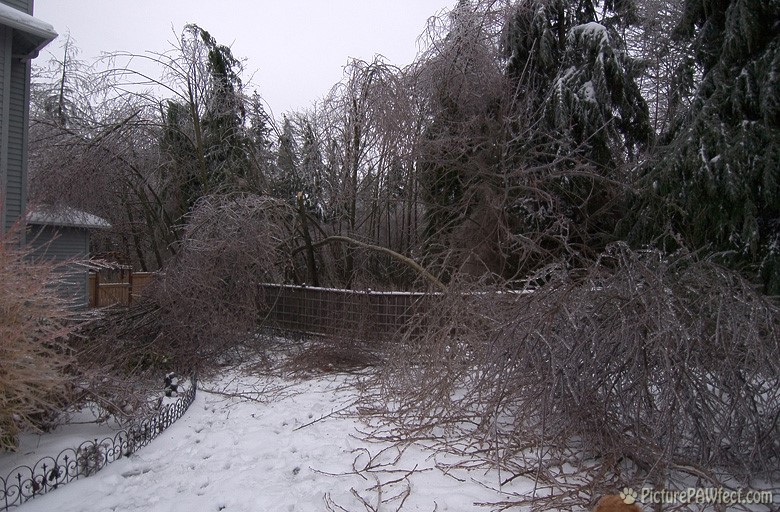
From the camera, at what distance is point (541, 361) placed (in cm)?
425

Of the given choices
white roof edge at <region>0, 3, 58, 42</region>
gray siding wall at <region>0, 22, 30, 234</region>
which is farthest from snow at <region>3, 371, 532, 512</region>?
white roof edge at <region>0, 3, 58, 42</region>

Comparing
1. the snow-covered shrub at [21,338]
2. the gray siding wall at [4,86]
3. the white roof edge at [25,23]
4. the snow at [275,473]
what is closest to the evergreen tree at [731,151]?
the snow at [275,473]

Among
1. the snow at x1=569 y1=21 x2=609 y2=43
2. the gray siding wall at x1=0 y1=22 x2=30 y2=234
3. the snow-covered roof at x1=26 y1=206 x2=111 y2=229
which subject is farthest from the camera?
the snow-covered roof at x1=26 y1=206 x2=111 y2=229

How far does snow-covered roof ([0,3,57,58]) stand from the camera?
324 inches

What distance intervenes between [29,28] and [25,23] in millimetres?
83

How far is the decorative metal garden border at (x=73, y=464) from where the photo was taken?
157 inches

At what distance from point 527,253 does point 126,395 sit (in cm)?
627

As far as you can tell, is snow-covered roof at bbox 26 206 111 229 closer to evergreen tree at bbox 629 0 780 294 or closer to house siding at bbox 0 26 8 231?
house siding at bbox 0 26 8 231

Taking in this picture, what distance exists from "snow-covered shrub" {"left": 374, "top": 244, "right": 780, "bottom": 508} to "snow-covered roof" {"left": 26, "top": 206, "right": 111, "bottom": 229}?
1098 cm

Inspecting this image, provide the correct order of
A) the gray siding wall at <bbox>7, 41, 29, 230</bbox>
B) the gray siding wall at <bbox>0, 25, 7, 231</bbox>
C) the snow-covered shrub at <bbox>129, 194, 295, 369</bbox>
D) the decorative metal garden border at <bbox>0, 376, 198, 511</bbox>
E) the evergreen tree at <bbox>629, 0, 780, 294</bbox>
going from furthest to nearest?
the gray siding wall at <bbox>7, 41, 29, 230</bbox>
the gray siding wall at <bbox>0, 25, 7, 231</bbox>
the snow-covered shrub at <bbox>129, 194, 295, 369</bbox>
the evergreen tree at <bbox>629, 0, 780, 294</bbox>
the decorative metal garden border at <bbox>0, 376, 198, 511</bbox>

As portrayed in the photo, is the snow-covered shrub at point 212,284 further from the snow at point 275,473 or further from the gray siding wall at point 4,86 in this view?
the gray siding wall at point 4,86

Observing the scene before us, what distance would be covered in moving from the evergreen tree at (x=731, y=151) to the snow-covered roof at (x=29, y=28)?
9.82m

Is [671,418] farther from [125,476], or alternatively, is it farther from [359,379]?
[359,379]

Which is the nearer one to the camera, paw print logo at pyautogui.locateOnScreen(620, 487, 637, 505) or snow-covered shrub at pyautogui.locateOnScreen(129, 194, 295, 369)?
paw print logo at pyautogui.locateOnScreen(620, 487, 637, 505)
